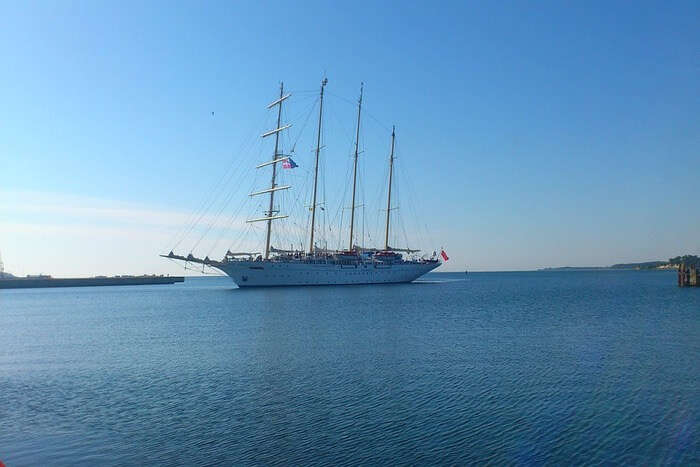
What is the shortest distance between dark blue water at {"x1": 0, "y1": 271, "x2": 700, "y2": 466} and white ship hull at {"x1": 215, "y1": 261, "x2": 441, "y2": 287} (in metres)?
53.5

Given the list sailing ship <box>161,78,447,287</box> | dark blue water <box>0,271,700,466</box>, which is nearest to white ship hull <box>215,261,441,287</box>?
sailing ship <box>161,78,447,287</box>

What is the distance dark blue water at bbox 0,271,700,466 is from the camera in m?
12.9

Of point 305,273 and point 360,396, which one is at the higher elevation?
point 305,273

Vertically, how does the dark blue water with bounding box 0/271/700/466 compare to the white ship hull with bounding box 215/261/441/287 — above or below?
below

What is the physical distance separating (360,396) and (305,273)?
76.1m

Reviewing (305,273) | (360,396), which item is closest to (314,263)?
(305,273)

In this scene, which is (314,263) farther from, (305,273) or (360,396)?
(360,396)

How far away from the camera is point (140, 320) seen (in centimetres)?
4841

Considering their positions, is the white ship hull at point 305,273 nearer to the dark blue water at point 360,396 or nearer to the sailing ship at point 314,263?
the sailing ship at point 314,263

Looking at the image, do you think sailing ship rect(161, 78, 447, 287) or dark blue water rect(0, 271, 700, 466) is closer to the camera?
dark blue water rect(0, 271, 700, 466)

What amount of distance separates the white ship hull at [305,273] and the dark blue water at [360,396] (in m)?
53.5

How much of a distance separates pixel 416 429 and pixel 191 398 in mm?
7976

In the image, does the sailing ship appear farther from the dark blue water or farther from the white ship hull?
the dark blue water

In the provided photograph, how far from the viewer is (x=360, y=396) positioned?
1775 cm
